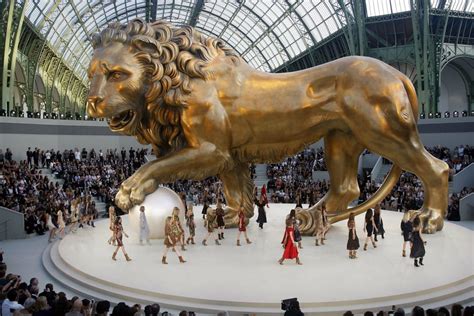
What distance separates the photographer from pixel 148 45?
9.05 m

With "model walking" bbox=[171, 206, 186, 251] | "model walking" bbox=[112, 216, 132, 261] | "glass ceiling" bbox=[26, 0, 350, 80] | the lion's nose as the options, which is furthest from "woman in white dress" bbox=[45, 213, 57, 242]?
"glass ceiling" bbox=[26, 0, 350, 80]

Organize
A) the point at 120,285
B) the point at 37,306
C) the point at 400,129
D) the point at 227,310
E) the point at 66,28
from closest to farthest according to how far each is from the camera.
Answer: the point at 37,306 → the point at 227,310 → the point at 120,285 → the point at 400,129 → the point at 66,28

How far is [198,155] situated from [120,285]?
2.81 meters

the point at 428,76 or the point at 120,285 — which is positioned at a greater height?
the point at 428,76

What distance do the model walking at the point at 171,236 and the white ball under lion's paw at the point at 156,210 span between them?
2.40ft

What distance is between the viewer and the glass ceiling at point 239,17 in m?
32.6

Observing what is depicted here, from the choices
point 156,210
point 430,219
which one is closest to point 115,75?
point 156,210

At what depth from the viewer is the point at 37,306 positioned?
5.09 meters

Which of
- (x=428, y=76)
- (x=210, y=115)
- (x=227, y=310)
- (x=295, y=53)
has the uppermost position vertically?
(x=295, y=53)

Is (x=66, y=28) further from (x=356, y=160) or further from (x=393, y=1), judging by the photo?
(x=356, y=160)

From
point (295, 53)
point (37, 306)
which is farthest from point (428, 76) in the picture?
point (37, 306)

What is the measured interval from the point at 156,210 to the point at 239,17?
132ft

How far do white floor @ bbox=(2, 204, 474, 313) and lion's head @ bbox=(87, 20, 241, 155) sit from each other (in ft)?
7.92

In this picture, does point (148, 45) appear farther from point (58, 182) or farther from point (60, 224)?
point (58, 182)
